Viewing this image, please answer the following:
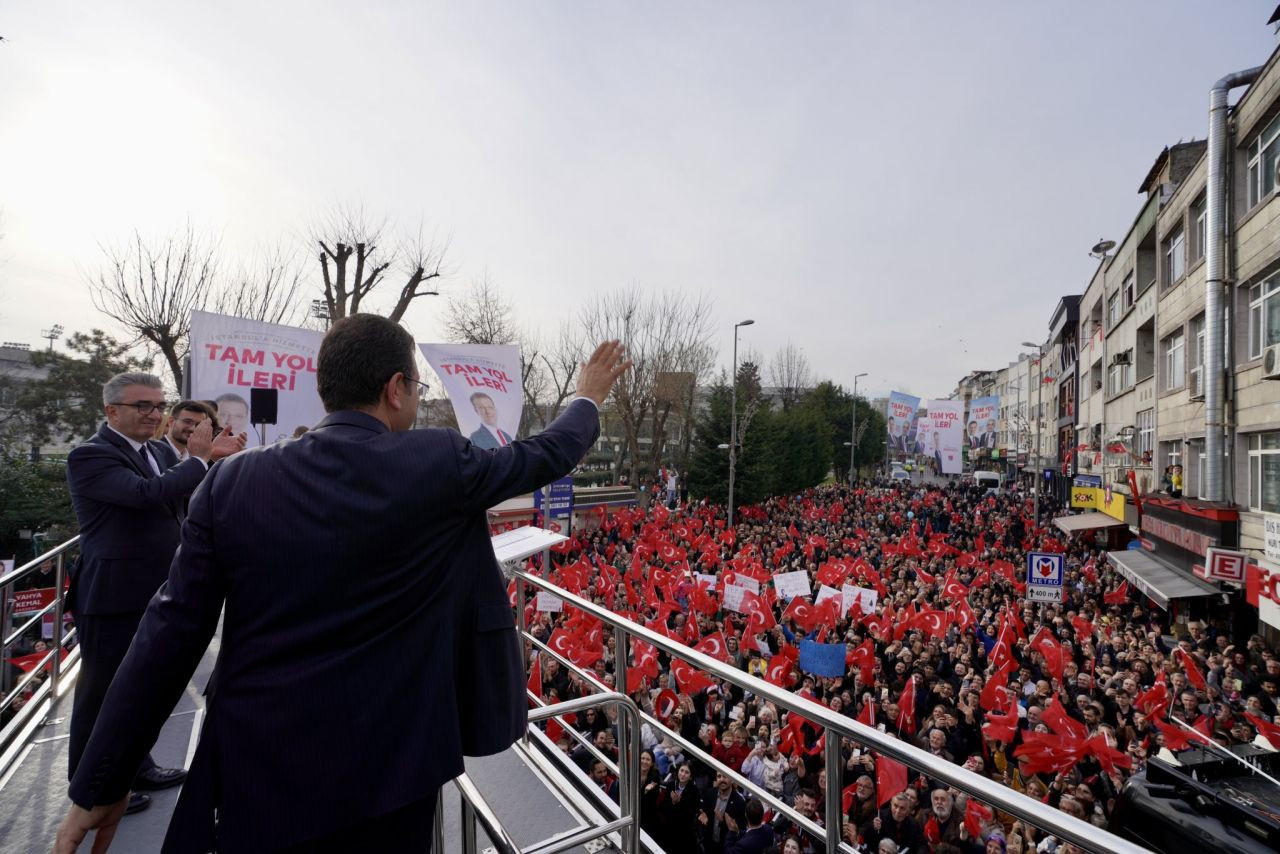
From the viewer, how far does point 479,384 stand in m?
7.46

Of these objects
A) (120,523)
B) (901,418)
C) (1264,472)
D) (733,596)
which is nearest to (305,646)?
(120,523)

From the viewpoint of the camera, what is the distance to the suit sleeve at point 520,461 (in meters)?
1.52

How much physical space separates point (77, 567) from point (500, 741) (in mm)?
2433

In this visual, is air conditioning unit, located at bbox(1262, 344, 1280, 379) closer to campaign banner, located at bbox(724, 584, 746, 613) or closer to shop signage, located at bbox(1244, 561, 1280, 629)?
shop signage, located at bbox(1244, 561, 1280, 629)

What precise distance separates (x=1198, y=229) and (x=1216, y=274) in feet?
12.6

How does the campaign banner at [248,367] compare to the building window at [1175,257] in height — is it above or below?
below

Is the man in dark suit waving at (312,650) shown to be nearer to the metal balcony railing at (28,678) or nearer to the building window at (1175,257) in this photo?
the metal balcony railing at (28,678)

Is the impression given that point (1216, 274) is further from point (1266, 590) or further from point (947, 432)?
point (947, 432)

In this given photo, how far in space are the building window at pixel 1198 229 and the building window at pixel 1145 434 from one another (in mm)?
5717

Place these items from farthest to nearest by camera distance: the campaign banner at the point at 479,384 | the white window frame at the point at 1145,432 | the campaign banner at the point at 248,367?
the white window frame at the point at 1145,432
the campaign banner at the point at 479,384
the campaign banner at the point at 248,367

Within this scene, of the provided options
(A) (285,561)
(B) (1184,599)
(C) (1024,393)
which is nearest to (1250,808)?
(A) (285,561)

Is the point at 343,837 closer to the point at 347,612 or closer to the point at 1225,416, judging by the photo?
the point at 347,612

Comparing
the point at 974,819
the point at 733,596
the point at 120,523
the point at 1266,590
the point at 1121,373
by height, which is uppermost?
the point at 1121,373

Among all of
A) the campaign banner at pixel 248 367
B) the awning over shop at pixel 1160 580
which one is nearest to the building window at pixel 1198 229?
the awning over shop at pixel 1160 580
